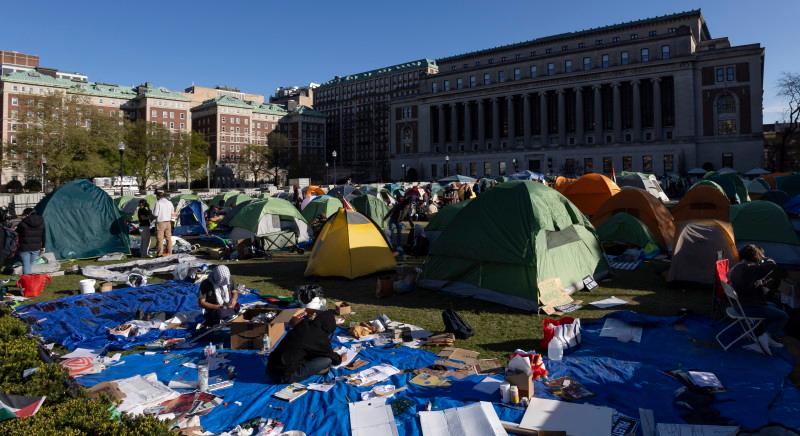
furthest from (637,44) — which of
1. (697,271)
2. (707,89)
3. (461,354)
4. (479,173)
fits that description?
(461,354)

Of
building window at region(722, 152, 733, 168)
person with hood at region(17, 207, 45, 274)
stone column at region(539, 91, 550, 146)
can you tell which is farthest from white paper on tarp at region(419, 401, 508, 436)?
stone column at region(539, 91, 550, 146)

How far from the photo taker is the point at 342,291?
1139 cm

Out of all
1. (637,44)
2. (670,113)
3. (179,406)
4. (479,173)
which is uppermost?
(637,44)

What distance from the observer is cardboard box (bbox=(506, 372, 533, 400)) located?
5.65 metres

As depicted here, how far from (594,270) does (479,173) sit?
6943 centimetres

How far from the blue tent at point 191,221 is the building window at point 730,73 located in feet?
209

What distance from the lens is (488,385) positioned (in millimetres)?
5980

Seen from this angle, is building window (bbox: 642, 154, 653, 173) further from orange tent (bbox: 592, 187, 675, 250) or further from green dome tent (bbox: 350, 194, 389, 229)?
orange tent (bbox: 592, 187, 675, 250)

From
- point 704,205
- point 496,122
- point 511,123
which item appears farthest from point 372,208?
point 496,122

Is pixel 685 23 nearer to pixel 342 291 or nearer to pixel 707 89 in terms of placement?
pixel 707 89

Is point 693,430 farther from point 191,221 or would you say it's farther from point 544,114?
point 544,114

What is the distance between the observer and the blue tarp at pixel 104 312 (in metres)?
8.05

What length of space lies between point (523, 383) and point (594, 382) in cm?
111

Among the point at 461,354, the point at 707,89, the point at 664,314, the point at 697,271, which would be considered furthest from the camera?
the point at 707,89
